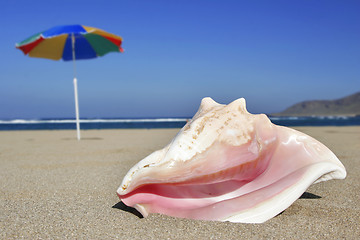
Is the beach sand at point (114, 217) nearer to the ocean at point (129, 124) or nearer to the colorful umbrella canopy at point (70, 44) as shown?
the colorful umbrella canopy at point (70, 44)

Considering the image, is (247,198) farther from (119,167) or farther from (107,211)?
(119,167)

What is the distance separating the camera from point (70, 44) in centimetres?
813

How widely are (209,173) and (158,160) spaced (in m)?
0.33

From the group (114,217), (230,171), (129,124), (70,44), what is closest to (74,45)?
(70,44)

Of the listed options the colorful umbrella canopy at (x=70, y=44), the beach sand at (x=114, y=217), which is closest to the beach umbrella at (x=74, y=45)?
the colorful umbrella canopy at (x=70, y=44)

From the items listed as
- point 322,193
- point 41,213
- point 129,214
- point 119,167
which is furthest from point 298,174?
point 119,167

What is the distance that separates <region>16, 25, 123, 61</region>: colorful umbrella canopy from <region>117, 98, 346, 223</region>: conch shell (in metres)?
5.41

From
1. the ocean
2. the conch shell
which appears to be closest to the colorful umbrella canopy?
the conch shell

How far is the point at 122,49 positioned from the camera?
8039 millimetres

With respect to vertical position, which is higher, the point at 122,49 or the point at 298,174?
the point at 122,49

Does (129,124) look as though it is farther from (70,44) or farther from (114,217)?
(114,217)

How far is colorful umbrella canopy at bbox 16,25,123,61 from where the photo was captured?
668cm

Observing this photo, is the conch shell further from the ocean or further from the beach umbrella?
the ocean

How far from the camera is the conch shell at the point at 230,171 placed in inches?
70.6
